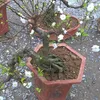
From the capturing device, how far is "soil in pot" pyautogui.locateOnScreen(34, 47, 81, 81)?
176cm

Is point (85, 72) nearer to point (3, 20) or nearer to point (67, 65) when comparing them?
point (67, 65)

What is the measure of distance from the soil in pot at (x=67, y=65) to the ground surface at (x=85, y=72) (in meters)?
0.29

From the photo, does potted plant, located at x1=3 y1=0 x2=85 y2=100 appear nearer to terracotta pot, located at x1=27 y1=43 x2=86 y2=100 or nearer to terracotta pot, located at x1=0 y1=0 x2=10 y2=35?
terracotta pot, located at x1=27 y1=43 x2=86 y2=100

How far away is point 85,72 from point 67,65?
56 centimetres

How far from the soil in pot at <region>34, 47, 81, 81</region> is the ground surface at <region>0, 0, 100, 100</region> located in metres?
0.29

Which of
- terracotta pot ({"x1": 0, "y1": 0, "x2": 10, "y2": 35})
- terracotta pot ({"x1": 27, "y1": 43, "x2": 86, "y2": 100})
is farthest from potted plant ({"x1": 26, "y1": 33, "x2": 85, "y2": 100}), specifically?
terracotta pot ({"x1": 0, "y1": 0, "x2": 10, "y2": 35})

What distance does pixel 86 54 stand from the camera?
2568 mm

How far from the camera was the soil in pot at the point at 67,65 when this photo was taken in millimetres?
1763

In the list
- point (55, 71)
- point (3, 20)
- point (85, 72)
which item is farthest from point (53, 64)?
point (3, 20)

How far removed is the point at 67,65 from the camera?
1842 millimetres

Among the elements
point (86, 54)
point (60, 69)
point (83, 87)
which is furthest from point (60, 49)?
point (86, 54)

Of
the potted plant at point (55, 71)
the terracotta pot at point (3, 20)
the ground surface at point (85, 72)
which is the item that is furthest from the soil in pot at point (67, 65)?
the terracotta pot at point (3, 20)

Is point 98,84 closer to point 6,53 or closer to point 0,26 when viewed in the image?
point 6,53

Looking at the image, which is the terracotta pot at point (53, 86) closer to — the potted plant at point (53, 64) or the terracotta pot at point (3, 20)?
the potted plant at point (53, 64)
